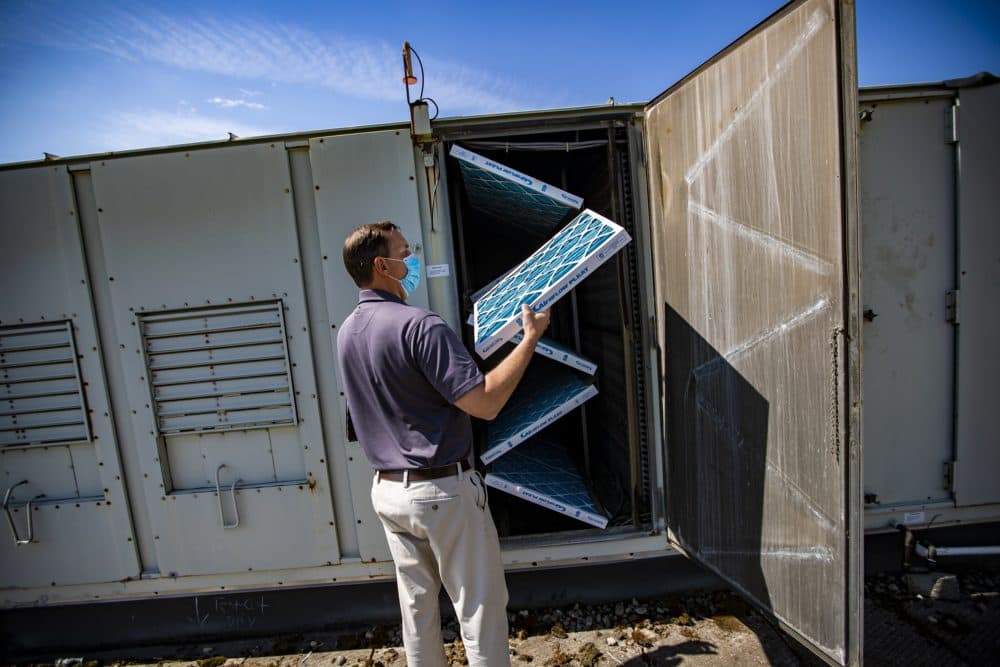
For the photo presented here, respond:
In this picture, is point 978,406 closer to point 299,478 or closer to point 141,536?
point 299,478

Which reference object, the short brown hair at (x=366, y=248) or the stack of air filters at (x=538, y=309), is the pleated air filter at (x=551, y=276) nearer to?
the stack of air filters at (x=538, y=309)

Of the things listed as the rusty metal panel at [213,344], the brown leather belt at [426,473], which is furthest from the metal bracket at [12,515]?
the brown leather belt at [426,473]

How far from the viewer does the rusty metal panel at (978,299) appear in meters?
2.32

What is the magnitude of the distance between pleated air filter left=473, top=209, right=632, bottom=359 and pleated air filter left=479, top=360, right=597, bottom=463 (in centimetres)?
59

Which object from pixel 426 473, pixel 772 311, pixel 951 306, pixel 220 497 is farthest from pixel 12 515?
pixel 951 306

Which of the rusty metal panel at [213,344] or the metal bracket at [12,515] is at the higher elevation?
the rusty metal panel at [213,344]

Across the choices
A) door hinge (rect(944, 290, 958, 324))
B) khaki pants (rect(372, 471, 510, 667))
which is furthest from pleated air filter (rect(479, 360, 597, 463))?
door hinge (rect(944, 290, 958, 324))

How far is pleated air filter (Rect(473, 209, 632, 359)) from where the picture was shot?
1676 millimetres

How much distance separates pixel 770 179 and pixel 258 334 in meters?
2.40

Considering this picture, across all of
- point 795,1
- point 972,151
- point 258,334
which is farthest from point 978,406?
point 258,334

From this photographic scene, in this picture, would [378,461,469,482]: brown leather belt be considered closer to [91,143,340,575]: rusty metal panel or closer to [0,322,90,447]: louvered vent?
[91,143,340,575]: rusty metal panel

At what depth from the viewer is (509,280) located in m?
2.29

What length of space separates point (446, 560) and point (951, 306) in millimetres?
2837

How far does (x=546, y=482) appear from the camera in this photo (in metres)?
2.48
